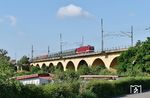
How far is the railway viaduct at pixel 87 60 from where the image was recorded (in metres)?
83.4

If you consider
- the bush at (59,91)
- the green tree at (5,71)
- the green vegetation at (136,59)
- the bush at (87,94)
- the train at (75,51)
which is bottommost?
the bush at (87,94)

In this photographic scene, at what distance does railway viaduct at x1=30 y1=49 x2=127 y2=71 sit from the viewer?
83.4 meters

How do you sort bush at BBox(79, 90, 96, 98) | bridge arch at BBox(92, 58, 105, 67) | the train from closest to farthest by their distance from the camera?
bush at BBox(79, 90, 96, 98) → bridge arch at BBox(92, 58, 105, 67) → the train

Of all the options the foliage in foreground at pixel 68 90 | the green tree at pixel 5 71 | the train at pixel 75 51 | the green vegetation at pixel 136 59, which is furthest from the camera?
the train at pixel 75 51

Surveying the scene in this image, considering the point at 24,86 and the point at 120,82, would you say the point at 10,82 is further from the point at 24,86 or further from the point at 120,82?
the point at 120,82

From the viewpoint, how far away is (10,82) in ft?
60.3

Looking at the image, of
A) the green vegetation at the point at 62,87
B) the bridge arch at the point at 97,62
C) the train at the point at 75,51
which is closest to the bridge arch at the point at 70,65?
the train at the point at 75,51

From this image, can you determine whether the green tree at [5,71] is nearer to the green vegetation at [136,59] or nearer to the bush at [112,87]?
the bush at [112,87]

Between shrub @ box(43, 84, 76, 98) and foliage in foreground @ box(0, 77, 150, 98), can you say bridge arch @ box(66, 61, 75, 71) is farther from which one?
shrub @ box(43, 84, 76, 98)

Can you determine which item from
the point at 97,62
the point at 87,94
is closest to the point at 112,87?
the point at 87,94

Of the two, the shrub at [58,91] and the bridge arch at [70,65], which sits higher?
the bridge arch at [70,65]

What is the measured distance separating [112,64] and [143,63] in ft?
56.6

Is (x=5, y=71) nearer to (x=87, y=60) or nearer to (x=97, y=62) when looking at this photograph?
(x=97, y=62)

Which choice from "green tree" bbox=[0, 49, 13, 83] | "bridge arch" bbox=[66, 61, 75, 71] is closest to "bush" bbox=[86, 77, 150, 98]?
"green tree" bbox=[0, 49, 13, 83]
